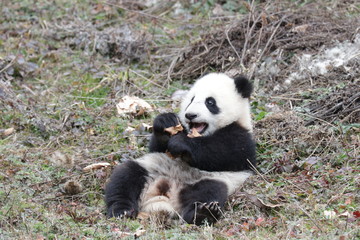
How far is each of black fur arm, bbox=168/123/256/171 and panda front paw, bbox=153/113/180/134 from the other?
23 centimetres

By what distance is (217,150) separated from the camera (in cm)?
650

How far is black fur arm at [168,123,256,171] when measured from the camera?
6.48 metres

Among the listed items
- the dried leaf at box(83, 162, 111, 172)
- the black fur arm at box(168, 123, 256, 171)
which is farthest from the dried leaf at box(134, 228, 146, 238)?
the dried leaf at box(83, 162, 111, 172)

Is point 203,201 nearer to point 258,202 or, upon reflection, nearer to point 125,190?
point 258,202

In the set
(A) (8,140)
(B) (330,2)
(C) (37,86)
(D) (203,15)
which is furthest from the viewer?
(D) (203,15)

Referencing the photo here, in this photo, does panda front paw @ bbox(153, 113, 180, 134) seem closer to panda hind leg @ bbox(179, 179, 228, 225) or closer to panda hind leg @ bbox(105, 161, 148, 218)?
panda hind leg @ bbox(105, 161, 148, 218)

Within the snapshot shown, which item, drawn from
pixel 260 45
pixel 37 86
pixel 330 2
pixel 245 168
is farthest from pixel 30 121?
pixel 330 2

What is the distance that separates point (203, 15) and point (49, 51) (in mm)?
3415

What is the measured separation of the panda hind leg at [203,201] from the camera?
18.9ft

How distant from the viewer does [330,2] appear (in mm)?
11570

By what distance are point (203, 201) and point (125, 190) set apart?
841 mm

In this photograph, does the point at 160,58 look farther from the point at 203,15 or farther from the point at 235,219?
the point at 235,219

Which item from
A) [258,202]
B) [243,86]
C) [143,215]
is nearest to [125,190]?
[143,215]

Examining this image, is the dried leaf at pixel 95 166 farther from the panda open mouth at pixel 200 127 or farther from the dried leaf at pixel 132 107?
the dried leaf at pixel 132 107
